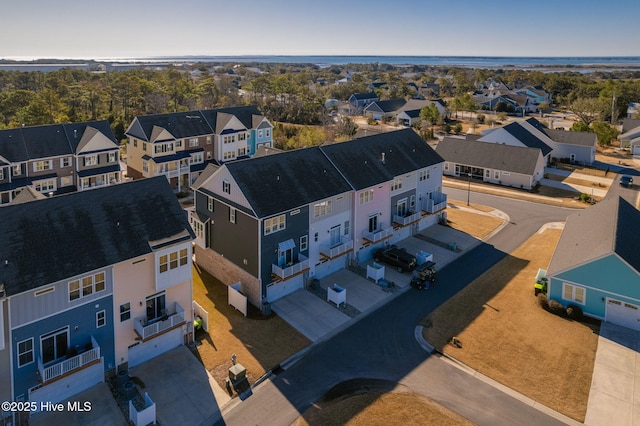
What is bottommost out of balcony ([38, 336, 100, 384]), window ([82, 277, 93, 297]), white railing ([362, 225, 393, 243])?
balcony ([38, 336, 100, 384])

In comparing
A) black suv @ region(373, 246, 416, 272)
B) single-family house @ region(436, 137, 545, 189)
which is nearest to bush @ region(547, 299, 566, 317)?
black suv @ region(373, 246, 416, 272)

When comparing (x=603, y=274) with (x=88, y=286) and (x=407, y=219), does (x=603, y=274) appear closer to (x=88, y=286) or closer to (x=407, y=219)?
(x=407, y=219)

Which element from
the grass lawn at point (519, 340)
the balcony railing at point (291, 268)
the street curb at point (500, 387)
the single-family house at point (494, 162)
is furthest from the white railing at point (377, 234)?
the single-family house at point (494, 162)

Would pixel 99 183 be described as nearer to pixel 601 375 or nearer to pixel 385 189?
pixel 385 189

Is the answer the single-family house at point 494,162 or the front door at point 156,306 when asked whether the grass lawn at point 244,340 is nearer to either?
the front door at point 156,306

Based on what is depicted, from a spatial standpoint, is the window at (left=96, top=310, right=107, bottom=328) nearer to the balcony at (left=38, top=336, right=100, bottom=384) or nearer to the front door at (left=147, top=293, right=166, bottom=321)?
the balcony at (left=38, top=336, right=100, bottom=384)

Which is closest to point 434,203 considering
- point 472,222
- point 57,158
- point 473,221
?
point 472,222

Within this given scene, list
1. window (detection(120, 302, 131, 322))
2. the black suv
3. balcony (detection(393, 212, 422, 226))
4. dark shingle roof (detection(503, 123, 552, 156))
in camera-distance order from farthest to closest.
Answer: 1. dark shingle roof (detection(503, 123, 552, 156))
2. balcony (detection(393, 212, 422, 226))
3. the black suv
4. window (detection(120, 302, 131, 322))
